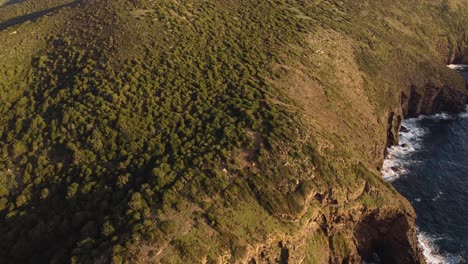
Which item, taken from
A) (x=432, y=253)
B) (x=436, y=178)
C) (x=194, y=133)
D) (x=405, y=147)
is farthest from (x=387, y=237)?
(x=194, y=133)

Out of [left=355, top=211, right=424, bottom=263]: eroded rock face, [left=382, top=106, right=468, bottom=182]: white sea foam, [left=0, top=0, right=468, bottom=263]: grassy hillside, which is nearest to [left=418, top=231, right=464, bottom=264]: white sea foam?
[left=355, top=211, right=424, bottom=263]: eroded rock face

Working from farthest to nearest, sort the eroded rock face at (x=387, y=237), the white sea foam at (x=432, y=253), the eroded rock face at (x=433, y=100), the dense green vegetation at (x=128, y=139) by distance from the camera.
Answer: the eroded rock face at (x=433, y=100), the white sea foam at (x=432, y=253), the eroded rock face at (x=387, y=237), the dense green vegetation at (x=128, y=139)

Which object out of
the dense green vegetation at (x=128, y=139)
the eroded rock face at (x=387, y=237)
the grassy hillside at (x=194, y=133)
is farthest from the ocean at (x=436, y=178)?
the dense green vegetation at (x=128, y=139)

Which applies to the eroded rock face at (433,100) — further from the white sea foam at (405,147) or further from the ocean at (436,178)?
the ocean at (436,178)

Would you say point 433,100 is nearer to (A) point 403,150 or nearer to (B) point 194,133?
(A) point 403,150

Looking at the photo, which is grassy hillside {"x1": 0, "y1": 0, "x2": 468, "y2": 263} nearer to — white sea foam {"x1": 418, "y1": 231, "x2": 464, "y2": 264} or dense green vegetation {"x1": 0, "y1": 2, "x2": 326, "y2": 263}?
dense green vegetation {"x1": 0, "y1": 2, "x2": 326, "y2": 263}

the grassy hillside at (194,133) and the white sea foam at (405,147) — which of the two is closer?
the grassy hillside at (194,133)
